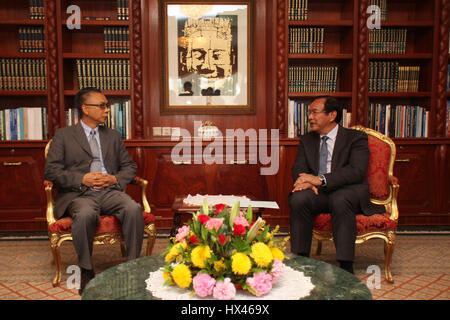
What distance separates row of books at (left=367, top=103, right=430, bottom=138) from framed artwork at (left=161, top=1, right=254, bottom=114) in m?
1.20

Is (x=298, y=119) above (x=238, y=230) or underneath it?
above

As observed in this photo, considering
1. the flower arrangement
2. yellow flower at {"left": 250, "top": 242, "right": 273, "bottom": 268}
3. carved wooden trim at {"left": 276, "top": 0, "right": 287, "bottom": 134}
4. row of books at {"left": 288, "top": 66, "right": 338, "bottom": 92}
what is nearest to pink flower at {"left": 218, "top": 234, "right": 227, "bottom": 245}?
the flower arrangement

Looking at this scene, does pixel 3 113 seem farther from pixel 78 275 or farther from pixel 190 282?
pixel 190 282

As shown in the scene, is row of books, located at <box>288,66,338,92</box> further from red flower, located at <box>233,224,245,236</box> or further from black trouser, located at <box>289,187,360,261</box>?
red flower, located at <box>233,224,245,236</box>

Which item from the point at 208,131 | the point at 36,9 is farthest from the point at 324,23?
the point at 36,9

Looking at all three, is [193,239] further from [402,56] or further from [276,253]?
[402,56]

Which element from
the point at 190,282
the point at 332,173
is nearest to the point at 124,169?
the point at 332,173

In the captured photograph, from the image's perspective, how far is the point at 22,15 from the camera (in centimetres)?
378

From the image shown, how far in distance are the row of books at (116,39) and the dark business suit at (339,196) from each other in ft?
6.44

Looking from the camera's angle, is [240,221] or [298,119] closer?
[240,221]

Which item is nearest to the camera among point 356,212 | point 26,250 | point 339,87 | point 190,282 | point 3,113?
point 190,282

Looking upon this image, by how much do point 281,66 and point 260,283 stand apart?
2.71 m

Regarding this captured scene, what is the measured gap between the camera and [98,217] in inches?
95.0

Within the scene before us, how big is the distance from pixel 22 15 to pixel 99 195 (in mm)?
2286
